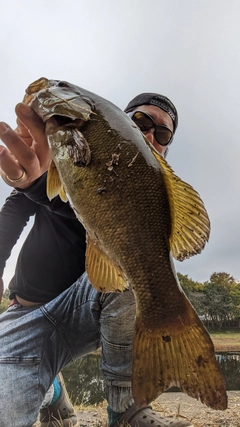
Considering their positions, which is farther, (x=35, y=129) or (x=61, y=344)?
(x=61, y=344)

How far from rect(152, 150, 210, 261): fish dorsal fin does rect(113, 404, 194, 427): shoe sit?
4.92 ft

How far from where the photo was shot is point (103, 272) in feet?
4.23

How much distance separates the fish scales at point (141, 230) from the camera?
114 centimetres

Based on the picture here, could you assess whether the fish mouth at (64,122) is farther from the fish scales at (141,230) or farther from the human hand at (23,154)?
the human hand at (23,154)

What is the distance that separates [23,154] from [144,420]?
6.00 feet

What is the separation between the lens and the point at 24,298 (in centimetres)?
255

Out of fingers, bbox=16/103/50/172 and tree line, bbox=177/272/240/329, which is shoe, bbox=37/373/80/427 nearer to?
fingers, bbox=16/103/50/172

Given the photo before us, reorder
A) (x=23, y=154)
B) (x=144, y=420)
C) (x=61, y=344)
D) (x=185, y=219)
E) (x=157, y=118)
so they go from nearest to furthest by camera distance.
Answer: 1. (x=185, y=219)
2. (x=23, y=154)
3. (x=144, y=420)
4. (x=61, y=344)
5. (x=157, y=118)

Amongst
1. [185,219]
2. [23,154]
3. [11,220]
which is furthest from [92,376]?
[185,219]

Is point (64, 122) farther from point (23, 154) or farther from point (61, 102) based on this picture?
point (23, 154)

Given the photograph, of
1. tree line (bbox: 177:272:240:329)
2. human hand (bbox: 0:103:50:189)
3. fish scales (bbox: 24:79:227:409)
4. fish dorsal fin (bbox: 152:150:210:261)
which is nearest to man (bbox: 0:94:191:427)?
human hand (bbox: 0:103:50:189)

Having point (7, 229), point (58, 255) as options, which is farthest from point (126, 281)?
point (7, 229)

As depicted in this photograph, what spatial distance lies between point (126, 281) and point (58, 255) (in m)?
1.41

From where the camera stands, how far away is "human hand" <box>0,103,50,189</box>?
5.38ft
